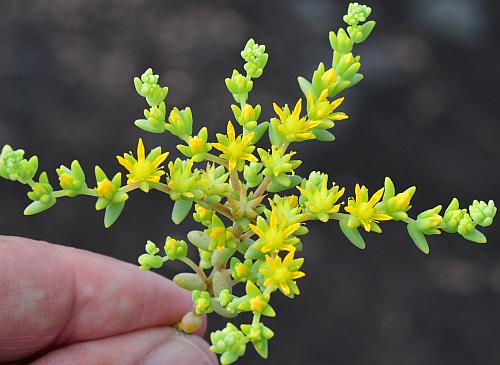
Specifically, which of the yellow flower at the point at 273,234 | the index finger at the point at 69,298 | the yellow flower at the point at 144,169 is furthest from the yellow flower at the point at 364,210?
the index finger at the point at 69,298

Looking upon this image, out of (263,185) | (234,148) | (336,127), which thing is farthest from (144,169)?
(336,127)

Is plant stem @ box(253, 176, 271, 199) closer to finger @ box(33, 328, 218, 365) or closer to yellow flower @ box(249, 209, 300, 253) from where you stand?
yellow flower @ box(249, 209, 300, 253)

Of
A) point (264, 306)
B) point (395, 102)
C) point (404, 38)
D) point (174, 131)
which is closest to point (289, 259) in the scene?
point (264, 306)

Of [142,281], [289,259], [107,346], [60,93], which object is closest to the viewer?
[289,259]

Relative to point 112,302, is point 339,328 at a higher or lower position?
lower

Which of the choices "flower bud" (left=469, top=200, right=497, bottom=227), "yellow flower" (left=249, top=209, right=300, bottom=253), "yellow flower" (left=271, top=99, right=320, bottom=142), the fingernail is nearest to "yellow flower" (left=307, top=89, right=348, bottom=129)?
"yellow flower" (left=271, top=99, right=320, bottom=142)

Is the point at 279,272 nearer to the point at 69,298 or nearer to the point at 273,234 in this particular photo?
the point at 273,234

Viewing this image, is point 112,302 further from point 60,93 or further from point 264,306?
point 60,93
